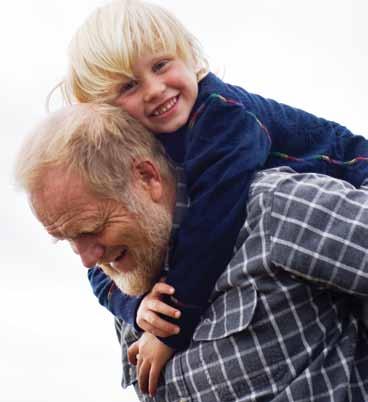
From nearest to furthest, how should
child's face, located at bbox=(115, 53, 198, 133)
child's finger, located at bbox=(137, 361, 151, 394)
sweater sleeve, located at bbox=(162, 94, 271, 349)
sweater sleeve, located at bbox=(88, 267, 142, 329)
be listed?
sweater sleeve, located at bbox=(162, 94, 271, 349)
child's face, located at bbox=(115, 53, 198, 133)
child's finger, located at bbox=(137, 361, 151, 394)
sweater sleeve, located at bbox=(88, 267, 142, 329)

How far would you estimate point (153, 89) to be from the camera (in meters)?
3.20

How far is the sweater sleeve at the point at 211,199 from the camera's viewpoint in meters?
3.01

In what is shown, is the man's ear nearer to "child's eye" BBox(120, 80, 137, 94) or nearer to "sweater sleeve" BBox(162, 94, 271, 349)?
"sweater sleeve" BBox(162, 94, 271, 349)

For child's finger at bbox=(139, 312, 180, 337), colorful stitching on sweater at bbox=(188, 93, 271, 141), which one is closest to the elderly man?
child's finger at bbox=(139, 312, 180, 337)

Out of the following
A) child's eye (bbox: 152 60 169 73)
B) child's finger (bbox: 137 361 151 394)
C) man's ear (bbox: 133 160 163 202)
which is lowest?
child's finger (bbox: 137 361 151 394)

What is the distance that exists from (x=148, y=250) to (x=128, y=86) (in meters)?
0.73

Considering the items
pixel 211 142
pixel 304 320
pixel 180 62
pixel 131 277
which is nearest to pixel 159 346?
pixel 131 277

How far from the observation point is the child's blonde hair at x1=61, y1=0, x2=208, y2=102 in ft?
10.5

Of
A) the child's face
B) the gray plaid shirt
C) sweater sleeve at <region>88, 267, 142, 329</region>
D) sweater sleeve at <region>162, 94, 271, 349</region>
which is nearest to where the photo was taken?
the gray plaid shirt

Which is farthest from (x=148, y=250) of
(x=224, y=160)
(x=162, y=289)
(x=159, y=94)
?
(x=159, y=94)

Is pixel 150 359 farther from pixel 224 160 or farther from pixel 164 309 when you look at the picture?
pixel 224 160

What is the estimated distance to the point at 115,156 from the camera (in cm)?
320

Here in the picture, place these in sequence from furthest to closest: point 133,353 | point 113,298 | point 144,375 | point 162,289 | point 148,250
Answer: point 113,298
point 133,353
point 144,375
point 148,250
point 162,289

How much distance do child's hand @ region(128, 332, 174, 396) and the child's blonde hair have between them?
111 centimetres
